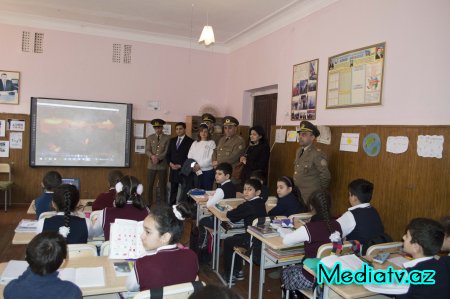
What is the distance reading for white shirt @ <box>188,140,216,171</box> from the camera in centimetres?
581

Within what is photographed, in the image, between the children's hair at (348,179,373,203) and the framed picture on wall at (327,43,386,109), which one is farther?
the framed picture on wall at (327,43,386,109)

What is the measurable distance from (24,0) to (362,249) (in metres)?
6.06

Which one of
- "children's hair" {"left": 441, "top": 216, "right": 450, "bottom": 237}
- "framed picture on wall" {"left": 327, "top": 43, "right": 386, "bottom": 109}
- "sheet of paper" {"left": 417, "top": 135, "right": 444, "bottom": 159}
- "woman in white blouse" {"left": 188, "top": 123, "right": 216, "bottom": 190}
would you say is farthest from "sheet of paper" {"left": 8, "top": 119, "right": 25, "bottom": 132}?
"children's hair" {"left": 441, "top": 216, "right": 450, "bottom": 237}

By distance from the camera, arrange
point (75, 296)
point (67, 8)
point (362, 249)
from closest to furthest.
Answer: point (75, 296)
point (362, 249)
point (67, 8)

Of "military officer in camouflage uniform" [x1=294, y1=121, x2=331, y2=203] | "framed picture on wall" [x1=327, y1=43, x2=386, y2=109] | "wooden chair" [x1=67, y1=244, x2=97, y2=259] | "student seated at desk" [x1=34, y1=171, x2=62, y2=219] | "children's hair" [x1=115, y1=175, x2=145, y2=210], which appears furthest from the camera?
"military officer in camouflage uniform" [x1=294, y1=121, x2=331, y2=203]

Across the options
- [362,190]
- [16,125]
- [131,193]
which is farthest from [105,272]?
[16,125]

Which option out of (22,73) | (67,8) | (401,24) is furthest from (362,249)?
(22,73)

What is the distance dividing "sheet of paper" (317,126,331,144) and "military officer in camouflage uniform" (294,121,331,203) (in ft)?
0.38

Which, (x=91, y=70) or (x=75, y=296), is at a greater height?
(x=91, y=70)

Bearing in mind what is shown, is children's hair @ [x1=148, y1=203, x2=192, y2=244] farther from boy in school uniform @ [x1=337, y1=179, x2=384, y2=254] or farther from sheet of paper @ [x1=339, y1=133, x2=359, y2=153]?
sheet of paper @ [x1=339, y1=133, x2=359, y2=153]

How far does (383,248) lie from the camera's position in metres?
2.48

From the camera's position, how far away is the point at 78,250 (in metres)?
2.09

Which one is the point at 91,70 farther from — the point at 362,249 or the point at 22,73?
the point at 362,249

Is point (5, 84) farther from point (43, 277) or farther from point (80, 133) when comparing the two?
point (43, 277)
